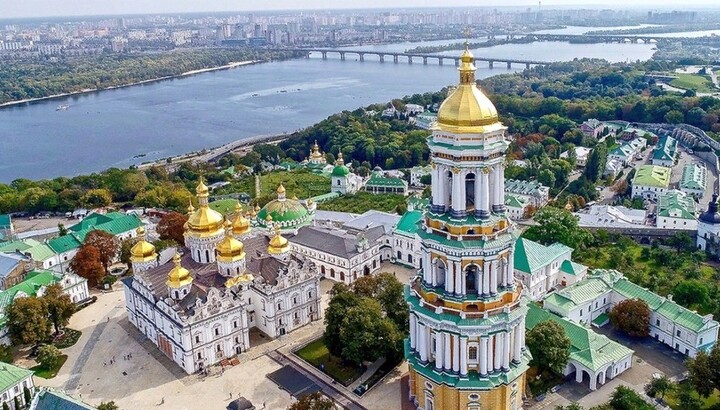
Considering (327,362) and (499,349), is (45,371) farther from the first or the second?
(499,349)

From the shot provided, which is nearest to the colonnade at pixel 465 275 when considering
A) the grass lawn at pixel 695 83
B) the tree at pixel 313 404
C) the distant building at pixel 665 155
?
the tree at pixel 313 404

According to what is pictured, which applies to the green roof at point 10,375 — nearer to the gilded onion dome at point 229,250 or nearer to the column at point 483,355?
the gilded onion dome at point 229,250

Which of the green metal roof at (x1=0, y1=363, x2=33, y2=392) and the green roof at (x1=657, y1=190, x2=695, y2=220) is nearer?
the green metal roof at (x1=0, y1=363, x2=33, y2=392)

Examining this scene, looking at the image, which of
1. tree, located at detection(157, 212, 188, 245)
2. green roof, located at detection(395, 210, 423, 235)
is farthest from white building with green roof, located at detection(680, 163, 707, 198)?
tree, located at detection(157, 212, 188, 245)

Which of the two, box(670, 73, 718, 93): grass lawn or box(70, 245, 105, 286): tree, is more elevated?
box(670, 73, 718, 93): grass lawn

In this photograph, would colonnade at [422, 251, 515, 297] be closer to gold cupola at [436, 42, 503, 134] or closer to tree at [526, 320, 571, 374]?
gold cupola at [436, 42, 503, 134]

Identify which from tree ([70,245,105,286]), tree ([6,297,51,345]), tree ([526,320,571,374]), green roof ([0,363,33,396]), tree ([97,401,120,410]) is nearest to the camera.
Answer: tree ([97,401,120,410])

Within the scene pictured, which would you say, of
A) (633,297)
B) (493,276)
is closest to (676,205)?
(633,297)
